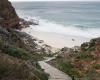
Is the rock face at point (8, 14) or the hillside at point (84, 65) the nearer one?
the hillside at point (84, 65)

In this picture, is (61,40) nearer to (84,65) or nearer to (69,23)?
(69,23)

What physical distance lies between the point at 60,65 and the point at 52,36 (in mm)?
31906

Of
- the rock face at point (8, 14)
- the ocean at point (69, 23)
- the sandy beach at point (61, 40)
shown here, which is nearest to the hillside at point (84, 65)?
the sandy beach at point (61, 40)

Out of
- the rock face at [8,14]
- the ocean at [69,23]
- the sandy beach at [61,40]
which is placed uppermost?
the rock face at [8,14]

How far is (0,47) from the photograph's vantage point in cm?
1797

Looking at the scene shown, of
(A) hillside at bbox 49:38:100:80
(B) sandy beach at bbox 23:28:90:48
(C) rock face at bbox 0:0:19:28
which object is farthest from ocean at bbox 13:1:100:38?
(A) hillside at bbox 49:38:100:80

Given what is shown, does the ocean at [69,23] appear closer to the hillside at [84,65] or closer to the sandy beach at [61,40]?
the sandy beach at [61,40]

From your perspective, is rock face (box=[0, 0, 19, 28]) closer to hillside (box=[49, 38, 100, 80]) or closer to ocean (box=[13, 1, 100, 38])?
ocean (box=[13, 1, 100, 38])

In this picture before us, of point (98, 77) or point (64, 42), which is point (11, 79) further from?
point (64, 42)

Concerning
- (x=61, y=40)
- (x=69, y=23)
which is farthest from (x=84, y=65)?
(x=69, y=23)

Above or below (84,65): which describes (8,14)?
below

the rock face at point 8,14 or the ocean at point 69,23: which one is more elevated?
the rock face at point 8,14

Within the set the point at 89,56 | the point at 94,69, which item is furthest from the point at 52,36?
the point at 94,69

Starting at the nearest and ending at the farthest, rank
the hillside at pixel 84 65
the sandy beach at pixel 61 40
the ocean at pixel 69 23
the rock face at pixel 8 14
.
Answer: the hillside at pixel 84 65
the sandy beach at pixel 61 40
the rock face at pixel 8 14
the ocean at pixel 69 23
